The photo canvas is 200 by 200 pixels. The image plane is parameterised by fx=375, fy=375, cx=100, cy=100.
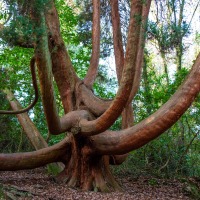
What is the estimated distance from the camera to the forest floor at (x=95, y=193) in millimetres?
6137

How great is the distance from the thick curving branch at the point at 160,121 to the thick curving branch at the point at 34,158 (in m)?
1.15

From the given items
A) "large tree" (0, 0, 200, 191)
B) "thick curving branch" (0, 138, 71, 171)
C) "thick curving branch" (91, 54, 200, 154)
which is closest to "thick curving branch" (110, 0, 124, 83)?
"large tree" (0, 0, 200, 191)

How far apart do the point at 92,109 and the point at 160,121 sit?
87.2 inches

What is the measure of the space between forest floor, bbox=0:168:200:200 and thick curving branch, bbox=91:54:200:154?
944 millimetres

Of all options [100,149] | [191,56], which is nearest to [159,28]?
[100,149]

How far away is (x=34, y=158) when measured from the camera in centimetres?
773

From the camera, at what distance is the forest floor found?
6.14m

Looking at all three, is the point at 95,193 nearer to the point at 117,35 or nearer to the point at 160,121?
the point at 160,121

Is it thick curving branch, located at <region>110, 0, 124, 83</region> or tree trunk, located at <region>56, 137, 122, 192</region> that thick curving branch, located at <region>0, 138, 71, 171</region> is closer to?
tree trunk, located at <region>56, 137, 122, 192</region>

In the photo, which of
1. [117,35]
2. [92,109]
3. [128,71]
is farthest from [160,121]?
[117,35]

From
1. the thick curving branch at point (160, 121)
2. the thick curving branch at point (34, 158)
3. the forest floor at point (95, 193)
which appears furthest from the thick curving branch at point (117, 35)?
the forest floor at point (95, 193)

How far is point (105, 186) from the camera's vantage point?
7.57 metres

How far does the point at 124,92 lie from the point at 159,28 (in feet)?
4.23

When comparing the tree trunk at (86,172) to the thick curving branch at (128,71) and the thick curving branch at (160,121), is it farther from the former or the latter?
the thick curving branch at (128,71)
